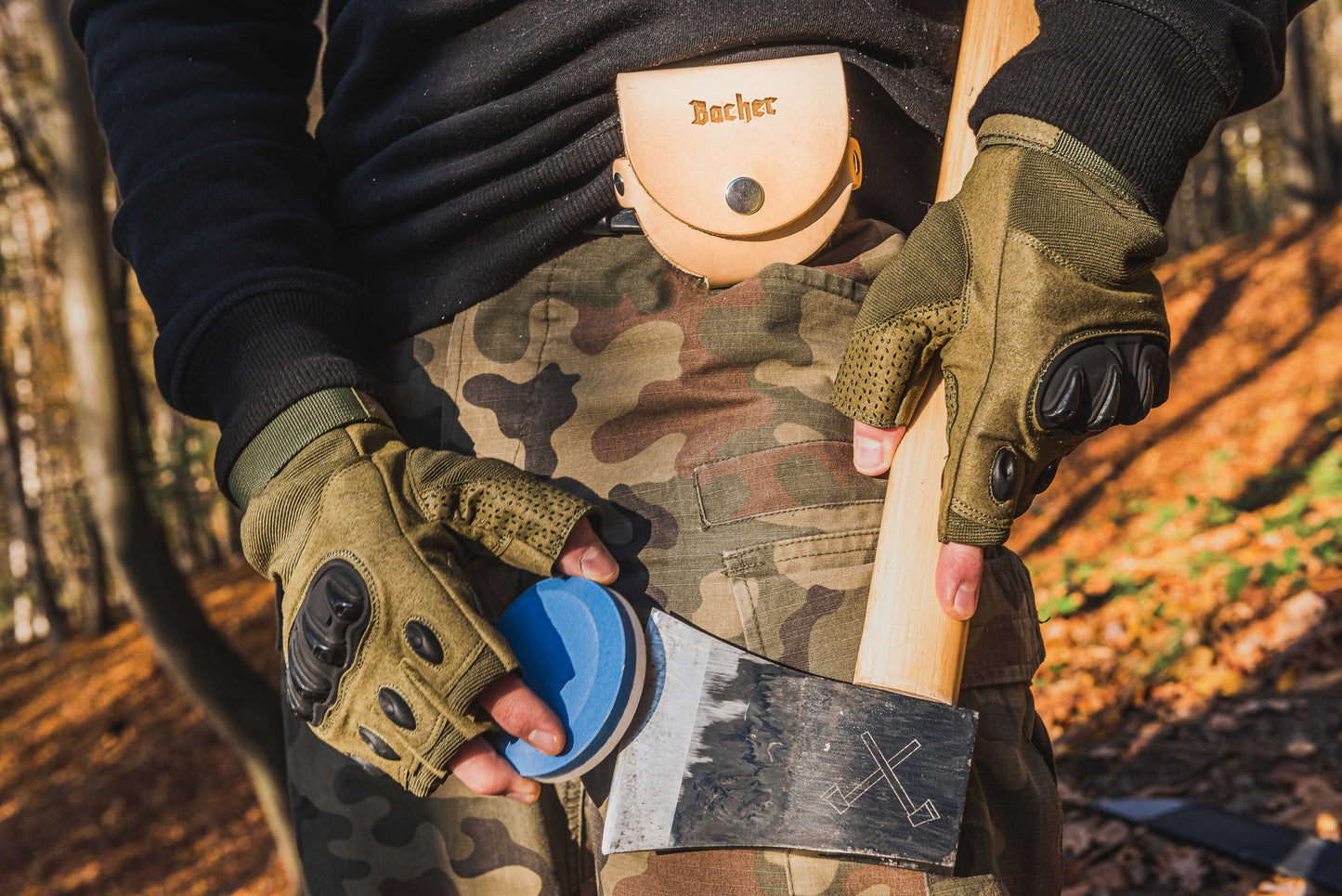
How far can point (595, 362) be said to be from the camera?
4.21 ft

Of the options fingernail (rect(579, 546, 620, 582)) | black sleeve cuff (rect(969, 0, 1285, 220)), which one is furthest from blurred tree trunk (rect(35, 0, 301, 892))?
black sleeve cuff (rect(969, 0, 1285, 220))

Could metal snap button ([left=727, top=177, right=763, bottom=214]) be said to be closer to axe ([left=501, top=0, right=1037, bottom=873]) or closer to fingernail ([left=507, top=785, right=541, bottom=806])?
axe ([left=501, top=0, right=1037, bottom=873])

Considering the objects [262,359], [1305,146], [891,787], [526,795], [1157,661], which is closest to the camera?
[891,787]

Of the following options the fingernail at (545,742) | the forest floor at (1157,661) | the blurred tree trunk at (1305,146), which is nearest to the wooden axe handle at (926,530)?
the fingernail at (545,742)

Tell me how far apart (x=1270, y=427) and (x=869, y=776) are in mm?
10236

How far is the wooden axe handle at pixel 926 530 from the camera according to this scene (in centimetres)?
109

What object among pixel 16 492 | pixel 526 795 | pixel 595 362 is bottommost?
pixel 526 795

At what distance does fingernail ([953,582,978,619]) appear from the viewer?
1.10 m

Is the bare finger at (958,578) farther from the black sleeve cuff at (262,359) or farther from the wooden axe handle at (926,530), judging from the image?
the black sleeve cuff at (262,359)

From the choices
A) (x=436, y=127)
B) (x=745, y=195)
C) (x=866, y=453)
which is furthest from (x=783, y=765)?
(x=436, y=127)

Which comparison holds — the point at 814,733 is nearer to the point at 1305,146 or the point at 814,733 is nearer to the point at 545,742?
the point at 545,742

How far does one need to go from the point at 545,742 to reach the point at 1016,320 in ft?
2.46

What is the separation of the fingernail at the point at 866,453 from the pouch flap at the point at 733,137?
0.30 metres

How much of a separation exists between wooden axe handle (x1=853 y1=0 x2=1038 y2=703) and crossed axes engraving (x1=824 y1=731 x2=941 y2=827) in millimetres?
72
